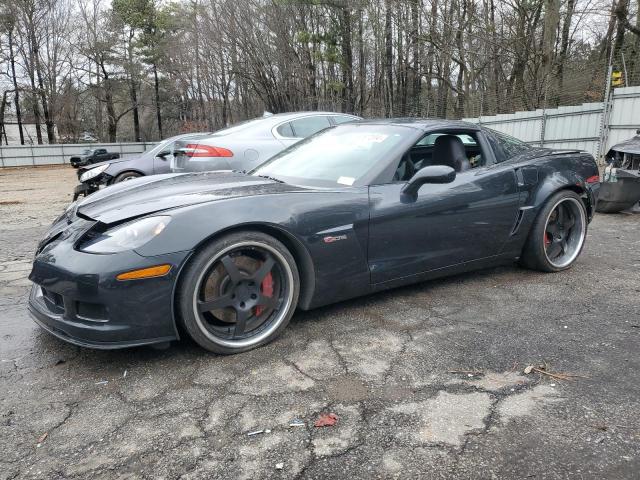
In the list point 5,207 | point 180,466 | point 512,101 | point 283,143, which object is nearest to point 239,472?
point 180,466

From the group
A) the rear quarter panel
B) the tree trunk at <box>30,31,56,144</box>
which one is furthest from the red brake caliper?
the tree trunk at <box>30,31,56,144</box>

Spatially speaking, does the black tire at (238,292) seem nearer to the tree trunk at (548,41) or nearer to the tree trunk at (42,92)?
the tree trunk at (548,41)

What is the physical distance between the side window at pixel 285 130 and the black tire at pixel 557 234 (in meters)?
3.48

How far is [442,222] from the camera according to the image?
3.31 meters

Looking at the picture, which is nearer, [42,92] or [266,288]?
[266,288]

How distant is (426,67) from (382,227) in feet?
61.0

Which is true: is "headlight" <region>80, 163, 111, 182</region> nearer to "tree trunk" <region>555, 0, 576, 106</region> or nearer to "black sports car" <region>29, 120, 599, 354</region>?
"black sports car" <region>29, 120, 599, 354</region>

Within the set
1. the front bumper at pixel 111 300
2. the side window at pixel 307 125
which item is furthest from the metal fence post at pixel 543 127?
the front bumper at pixel 111 300

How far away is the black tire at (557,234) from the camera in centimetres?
393

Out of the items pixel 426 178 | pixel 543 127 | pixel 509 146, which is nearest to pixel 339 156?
pixel 426 178

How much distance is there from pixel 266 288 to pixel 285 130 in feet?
13.3

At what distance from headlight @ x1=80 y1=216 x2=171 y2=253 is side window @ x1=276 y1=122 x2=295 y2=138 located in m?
4.07

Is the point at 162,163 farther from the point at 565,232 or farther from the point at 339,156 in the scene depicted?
the point at 565,232

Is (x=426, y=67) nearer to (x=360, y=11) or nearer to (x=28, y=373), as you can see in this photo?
(x=360, y=11)
